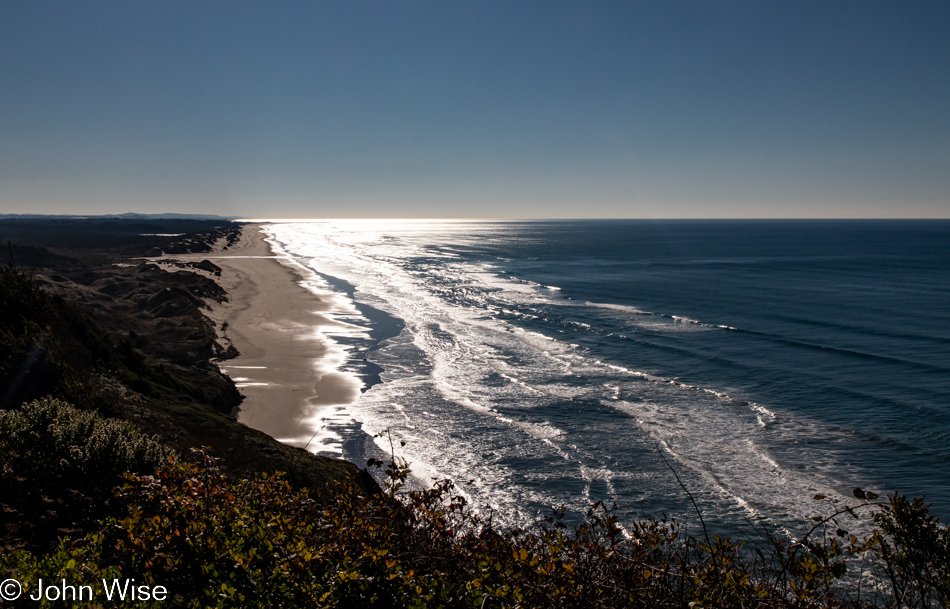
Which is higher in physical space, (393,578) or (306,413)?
(393,578)

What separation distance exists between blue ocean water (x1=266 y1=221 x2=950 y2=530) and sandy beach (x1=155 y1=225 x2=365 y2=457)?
1.42 meters

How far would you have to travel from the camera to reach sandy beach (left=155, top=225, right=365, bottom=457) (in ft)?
66.3

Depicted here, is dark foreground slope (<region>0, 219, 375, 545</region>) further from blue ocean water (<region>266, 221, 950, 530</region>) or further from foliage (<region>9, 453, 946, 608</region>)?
blue ocean water (<region>266, 221, 950, 530</region>)

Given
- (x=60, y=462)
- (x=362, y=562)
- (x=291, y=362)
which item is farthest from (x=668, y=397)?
(x=60, y=462)

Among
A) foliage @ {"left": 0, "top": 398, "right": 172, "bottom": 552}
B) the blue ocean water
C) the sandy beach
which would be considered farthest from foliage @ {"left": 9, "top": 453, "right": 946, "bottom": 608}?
the sandy beach

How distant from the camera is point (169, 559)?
4.74 m

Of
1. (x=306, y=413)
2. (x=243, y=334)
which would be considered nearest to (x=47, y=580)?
(x=306, y=413)

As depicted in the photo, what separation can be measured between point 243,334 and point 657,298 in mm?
36845

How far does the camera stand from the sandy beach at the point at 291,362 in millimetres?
20219

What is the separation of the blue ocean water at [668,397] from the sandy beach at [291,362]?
1.42 metres

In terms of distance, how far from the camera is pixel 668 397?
2367 cm

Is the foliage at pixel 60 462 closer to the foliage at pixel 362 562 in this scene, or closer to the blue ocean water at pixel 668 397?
the foliage at pixel 362 562

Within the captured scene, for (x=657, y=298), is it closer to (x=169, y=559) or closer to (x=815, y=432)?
(x=815, y=432)

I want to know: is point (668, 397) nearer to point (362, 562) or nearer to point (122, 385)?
point (122, 385)
